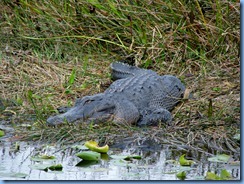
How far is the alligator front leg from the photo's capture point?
5939mm

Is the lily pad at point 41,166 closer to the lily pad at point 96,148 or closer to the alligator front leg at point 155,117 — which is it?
the lily pad at point 96,148

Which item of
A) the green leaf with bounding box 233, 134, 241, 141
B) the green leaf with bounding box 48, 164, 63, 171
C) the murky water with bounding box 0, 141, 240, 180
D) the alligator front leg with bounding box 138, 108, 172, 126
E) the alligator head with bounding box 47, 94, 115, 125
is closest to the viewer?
the murky water with bounding box 0, 141, 240, 180

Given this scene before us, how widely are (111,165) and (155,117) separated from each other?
1404mm

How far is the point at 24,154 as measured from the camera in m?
5.02

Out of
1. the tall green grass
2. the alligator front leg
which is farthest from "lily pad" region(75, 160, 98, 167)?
the tall green grass

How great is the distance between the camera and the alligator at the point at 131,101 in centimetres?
579

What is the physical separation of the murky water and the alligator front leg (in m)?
0.81

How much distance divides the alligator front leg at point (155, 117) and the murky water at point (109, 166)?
81cm

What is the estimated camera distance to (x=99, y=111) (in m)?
5.84

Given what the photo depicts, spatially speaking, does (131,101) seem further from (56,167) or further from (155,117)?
(56,167)

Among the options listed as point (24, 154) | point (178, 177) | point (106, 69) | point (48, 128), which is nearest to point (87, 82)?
point (106, 69)

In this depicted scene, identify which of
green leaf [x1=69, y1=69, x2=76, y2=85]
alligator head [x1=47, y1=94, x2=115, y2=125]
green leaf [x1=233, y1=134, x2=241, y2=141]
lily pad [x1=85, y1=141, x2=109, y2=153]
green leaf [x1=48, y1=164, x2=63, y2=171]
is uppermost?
green leaf [x1=69, y1=69, x2=76, y2=85]

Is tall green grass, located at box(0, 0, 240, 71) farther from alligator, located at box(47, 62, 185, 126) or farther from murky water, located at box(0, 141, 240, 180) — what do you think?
murky water, located at box(0, 141, 240, 180)

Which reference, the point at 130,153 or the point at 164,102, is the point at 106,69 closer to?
the point at 164,102
